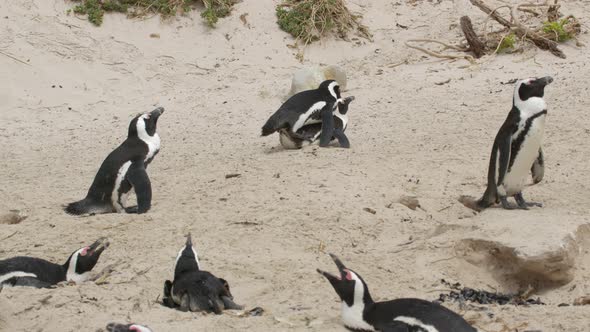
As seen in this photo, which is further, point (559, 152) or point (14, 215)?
point (559, 152)

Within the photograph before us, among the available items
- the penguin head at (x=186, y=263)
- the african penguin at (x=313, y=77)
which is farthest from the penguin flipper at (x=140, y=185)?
the african penguin at (x=313, y=77)

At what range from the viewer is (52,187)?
741 cm

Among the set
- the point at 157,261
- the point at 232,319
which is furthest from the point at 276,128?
the point at 232,319

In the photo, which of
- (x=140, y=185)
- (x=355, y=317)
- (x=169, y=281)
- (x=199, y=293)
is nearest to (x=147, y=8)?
(x=140, y=185)

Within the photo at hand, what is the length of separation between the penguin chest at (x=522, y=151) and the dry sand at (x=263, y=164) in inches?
10.1

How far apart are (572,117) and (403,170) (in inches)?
70.3

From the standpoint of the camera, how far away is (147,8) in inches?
439

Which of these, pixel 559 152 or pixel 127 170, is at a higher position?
pixel 127 170

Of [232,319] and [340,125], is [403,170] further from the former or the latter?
[232,319]

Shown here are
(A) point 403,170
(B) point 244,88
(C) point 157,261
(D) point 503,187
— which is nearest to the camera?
(C) point 157,261

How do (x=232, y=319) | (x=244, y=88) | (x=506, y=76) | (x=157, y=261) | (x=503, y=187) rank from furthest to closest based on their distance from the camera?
(x=244, y=88), (x=506, y=76), (x=503, y=187), (x=157, y=261), (x=232, y=319)

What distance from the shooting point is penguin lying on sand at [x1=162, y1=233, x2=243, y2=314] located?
4.58m

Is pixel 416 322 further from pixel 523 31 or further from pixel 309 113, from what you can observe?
pixel 523 31

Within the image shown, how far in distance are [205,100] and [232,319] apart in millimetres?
5896
